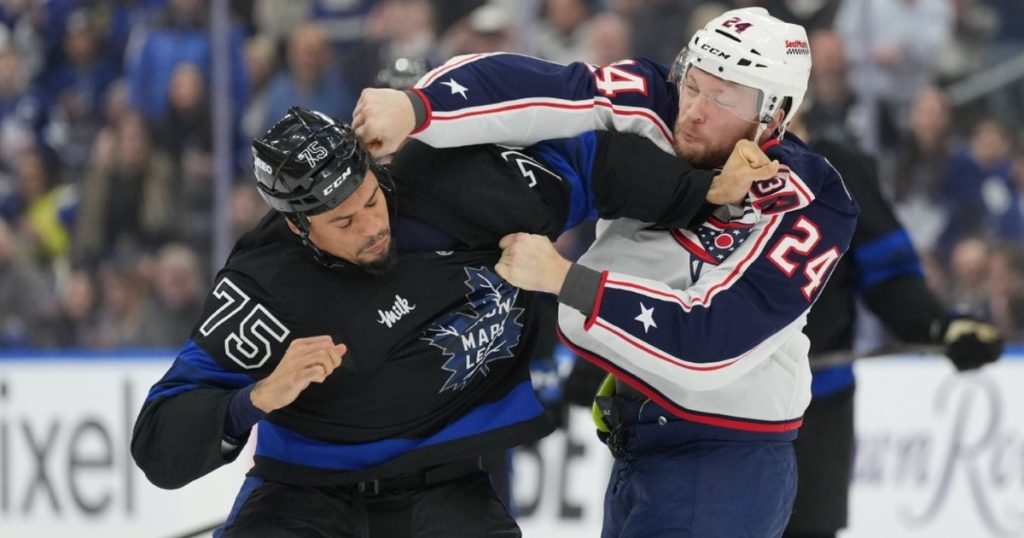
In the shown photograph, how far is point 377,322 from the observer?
2.35m

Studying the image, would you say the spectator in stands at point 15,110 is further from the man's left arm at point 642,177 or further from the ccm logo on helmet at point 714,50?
the ccm logo on helmet at point 714,50

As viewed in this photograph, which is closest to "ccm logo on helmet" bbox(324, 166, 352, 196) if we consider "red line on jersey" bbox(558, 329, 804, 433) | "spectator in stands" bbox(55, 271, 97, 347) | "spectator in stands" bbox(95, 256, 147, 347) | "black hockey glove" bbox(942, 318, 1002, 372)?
"red line on jersey" bbox(558, 329, 804, 433)

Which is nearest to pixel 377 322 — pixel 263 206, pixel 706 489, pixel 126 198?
pixel 706 489

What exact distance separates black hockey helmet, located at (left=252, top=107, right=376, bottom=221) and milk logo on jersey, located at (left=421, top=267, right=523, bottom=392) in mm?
284

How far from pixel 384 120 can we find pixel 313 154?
119 mm

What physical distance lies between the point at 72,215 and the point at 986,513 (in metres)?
3.62

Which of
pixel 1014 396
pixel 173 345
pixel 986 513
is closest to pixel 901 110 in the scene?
pixel 1014 396

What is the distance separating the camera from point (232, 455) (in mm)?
2258

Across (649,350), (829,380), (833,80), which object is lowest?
(833,80)

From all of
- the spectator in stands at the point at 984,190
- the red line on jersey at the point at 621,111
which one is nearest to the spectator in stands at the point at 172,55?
the spectator in stands at the point at 984,190

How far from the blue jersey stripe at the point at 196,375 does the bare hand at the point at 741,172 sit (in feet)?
2.65

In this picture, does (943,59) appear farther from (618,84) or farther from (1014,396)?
(618,84)

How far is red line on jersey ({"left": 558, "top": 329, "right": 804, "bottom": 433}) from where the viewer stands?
7.68ft

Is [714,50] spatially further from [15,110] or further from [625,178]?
[15,110]
